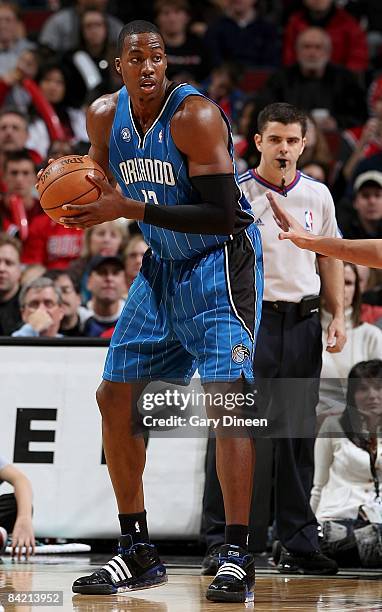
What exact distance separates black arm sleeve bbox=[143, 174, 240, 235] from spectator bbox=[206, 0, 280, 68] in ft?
26.6

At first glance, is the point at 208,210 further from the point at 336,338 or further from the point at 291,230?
the point at 336,338

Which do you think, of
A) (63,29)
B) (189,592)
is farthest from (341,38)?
(189,592)

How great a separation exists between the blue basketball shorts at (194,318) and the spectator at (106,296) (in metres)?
2.80

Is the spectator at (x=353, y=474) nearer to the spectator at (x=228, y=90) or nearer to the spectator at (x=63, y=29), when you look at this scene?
the spectator at (x=228, y=90)

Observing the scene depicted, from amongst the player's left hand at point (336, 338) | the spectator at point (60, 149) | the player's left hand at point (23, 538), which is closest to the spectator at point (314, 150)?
the spectator at point (60, 149)

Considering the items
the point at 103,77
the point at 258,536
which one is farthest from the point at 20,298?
the point at 103,77

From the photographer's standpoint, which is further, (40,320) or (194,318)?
(40,320)

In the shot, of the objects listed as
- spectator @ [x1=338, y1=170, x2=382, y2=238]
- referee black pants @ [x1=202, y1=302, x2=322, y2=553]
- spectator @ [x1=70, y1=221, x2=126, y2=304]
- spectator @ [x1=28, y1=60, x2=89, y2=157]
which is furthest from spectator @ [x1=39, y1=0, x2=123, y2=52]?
referee black pants @ [x1=202, y1=302, x2=322, y2=553]

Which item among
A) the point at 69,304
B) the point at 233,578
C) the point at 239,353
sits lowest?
the point at 233,578

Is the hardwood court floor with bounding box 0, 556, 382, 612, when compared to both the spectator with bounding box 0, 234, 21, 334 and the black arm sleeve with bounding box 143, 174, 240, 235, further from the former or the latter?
the spectator with bounding box 0, 234, 21, 334

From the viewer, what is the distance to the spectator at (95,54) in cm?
1143

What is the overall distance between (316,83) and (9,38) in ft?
11.5

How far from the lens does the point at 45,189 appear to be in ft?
14.2

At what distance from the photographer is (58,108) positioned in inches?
448
